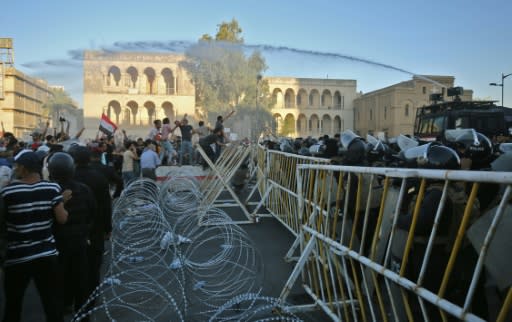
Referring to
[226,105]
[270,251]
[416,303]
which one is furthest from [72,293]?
[226,105]

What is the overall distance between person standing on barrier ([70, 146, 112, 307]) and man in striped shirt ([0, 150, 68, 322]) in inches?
45.9

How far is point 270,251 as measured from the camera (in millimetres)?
6785

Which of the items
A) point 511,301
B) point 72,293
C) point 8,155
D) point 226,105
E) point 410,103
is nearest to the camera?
point 511,301

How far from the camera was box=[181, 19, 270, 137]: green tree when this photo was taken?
50.7 m

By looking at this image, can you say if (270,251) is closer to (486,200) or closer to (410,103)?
(486,200)

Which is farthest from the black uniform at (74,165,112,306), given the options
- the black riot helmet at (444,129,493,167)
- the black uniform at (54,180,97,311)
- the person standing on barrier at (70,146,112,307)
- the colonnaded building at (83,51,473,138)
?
the colonnaded building at (83,51,473,138)

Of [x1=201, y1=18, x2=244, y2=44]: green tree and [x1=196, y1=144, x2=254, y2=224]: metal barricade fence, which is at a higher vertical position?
[x1=201, y1=18, x2=244, y2=44]: green tree

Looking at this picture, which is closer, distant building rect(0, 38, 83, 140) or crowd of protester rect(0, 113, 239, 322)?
crowd of protester rect(0, 113, 239, 322)

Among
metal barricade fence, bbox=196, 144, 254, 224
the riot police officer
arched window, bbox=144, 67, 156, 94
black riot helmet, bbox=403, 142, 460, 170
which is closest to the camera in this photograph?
the riot police officer

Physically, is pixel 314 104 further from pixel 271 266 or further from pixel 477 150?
pixel 477 150

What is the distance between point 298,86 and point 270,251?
224 feet

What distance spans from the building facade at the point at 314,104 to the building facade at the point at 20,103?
127ft

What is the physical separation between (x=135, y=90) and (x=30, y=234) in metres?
54.0

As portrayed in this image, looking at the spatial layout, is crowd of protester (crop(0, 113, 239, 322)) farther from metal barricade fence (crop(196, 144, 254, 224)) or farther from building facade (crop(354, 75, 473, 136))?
building facade (crop(354, 75, 473, 136))
